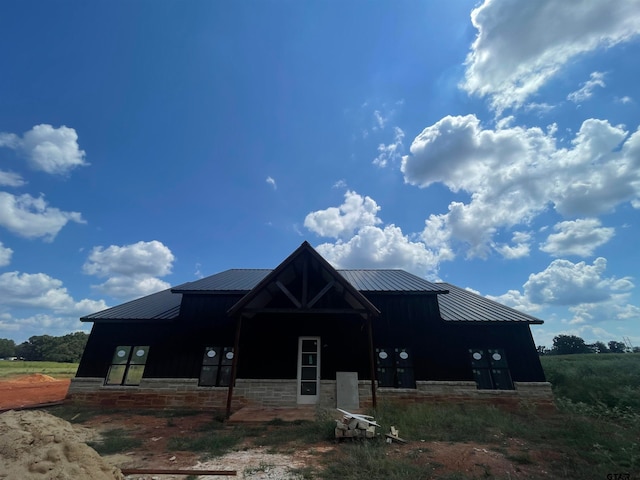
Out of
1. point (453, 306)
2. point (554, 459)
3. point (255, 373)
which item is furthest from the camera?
point (453, 306)

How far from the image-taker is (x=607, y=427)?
7922mm

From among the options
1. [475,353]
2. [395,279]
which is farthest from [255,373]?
[475,353]

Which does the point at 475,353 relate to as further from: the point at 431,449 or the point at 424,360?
the point at 431,449

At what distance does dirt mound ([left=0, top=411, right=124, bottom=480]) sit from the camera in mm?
4117

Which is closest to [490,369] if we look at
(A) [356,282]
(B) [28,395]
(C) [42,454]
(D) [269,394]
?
(A) [356,282]

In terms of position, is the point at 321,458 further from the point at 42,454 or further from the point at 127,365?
the point at 127,365

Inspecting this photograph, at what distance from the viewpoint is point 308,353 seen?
1203 centimetres

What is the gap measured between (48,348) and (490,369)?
2695 inches

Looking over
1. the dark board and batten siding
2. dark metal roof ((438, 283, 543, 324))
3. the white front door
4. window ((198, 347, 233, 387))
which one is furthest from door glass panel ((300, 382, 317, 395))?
dark metal roof ((438, 283, 543, 324))

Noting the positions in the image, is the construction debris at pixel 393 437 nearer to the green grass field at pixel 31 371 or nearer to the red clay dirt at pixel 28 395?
the red clay dirt at pixel 28 395

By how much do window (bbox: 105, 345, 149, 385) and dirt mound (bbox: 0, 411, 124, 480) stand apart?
305 inches

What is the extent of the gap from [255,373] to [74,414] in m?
6.66

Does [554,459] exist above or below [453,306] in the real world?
below

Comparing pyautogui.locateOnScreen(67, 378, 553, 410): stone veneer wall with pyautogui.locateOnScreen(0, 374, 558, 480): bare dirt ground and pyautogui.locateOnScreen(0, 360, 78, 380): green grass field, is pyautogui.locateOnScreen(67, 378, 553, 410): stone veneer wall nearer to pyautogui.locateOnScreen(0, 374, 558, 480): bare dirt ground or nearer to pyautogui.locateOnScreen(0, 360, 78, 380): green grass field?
pyautogui.locateOnScreen(0, 374, 558, 480): bare dirt ground
